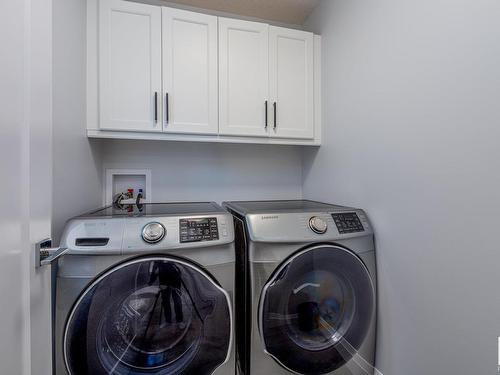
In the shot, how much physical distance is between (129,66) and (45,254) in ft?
3.88

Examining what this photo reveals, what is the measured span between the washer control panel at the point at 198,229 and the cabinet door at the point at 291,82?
2.72ft

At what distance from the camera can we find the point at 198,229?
1126mm

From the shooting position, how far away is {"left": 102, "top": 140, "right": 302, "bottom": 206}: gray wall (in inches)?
70.9

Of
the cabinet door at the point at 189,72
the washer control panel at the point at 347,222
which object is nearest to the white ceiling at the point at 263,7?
the cabinet door at the point at 189,72

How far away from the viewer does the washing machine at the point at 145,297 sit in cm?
97

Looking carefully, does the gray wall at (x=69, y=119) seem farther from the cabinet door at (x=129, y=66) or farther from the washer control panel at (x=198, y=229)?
the washer control panel at (x=198, y=229)

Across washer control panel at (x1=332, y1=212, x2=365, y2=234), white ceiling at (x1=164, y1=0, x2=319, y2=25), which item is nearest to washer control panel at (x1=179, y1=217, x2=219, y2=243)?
washer control panel at (x1=332, y1=212, x2=365, y2=234)

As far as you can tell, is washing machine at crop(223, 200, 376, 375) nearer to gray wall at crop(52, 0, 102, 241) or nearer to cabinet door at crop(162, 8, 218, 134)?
cabinet door at crop(162, 8, 218, 134)

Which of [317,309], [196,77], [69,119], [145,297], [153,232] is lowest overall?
[317,309]

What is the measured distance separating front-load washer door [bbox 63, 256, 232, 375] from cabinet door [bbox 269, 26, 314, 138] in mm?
1103

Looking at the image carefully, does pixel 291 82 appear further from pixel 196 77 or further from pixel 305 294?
pixel 305 294

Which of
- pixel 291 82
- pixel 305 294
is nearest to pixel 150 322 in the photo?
pixel 305 294

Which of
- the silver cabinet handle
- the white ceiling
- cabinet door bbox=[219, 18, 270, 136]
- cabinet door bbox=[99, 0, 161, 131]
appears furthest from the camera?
the white ceiling

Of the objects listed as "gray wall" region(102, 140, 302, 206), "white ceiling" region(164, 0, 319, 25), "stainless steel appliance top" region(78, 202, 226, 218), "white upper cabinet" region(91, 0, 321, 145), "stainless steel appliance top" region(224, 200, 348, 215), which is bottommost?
"stainless steel appliance top" region(78, 202, 226, 218)
